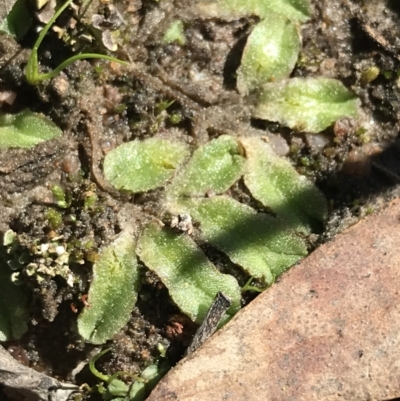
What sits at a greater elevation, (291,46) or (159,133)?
(291,46)

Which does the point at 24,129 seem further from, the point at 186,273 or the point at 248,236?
the point at 248,236

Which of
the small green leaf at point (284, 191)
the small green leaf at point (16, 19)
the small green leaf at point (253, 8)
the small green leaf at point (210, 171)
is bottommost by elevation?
Answer: the small green leaf at point (284, 191)

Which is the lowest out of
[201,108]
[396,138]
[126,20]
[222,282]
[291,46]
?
[222,282]

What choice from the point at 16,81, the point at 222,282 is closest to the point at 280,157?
the point at 222,282

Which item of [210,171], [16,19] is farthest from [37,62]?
[210,171]

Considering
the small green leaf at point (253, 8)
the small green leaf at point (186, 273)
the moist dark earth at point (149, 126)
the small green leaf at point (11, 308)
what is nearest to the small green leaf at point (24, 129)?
the moist dark earth at point (149, 126)

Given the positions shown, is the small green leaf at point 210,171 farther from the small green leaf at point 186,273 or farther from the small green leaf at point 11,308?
the small green leaf at point 11,308

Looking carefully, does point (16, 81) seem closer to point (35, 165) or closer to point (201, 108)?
point (35, 165)
